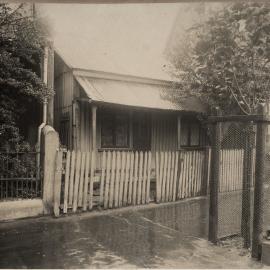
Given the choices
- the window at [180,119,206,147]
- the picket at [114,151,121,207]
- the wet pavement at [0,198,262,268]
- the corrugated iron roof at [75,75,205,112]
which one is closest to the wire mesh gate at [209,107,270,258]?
the wet pavement at [0,198,262,268]

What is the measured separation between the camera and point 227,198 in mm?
11680

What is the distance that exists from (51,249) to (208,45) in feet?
29.0

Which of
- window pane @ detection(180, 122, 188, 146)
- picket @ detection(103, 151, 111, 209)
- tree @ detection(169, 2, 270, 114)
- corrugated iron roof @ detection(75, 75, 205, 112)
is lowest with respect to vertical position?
picket @ detection(103, 151, 111, 209)

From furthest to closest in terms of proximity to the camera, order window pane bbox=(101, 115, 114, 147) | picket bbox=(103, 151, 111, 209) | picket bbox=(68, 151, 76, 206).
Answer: window pane bbox=(101, 115, 114, 147)
picket bbox=(103, 151, 111, 209)
picket bbox=(68, 151, 76, 206)

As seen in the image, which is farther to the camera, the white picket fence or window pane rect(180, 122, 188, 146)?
window pane rect(180, 122, 188, 146)

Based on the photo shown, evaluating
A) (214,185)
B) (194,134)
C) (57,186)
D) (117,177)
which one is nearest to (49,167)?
(57,186)

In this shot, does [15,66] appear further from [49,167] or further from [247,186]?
[247,186]

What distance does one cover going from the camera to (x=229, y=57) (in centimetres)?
1241

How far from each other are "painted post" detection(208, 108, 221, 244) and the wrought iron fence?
3.86 m

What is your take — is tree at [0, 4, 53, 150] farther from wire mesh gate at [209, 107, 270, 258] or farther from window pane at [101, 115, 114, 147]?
wire mesh gate at [209, 107, 270, 258]

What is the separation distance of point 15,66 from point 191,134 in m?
8.48

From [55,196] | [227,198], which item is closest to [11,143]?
[55,196]

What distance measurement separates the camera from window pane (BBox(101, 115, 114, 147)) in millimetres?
13758

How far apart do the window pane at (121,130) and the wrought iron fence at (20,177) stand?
5.35 m
